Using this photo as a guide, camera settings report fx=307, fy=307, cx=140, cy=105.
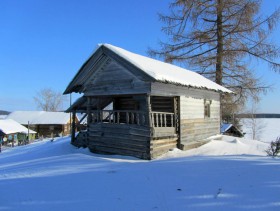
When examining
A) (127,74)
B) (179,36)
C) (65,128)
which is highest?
(179,36)

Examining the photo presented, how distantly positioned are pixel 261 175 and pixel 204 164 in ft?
5.94

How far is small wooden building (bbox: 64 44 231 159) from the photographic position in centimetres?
1271

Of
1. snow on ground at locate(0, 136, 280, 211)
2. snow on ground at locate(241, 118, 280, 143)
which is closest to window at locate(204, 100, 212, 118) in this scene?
snow on ground at locate(0, 136, 280, 211)

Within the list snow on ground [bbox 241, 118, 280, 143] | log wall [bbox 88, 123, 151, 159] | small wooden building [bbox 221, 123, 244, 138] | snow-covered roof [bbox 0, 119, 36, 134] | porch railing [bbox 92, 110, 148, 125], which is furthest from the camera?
snow on ground [bbox 241, 118, 280, 143]

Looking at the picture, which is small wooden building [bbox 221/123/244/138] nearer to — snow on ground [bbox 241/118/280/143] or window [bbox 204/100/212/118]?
snow on ground [bbox 241/118/280/143]

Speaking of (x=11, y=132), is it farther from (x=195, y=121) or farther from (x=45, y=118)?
(x=195, y=121)

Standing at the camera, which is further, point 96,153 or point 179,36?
point 179,36

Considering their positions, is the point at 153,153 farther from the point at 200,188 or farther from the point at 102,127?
the point at 200,188

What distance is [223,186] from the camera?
19.6 feet

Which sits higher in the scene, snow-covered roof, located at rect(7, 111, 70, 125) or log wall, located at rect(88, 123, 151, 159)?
snow-covered roof, located at rect(7, 111, 70, 125)

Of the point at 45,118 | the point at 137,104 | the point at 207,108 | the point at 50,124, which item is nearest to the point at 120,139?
the point at 137,104

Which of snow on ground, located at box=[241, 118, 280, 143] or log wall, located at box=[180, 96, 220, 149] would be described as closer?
log wall, located at box=[180, 96, 220, 149]

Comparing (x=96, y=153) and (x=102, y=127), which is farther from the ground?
(x=102, y=127)

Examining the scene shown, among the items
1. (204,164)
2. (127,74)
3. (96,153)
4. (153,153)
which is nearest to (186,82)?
(127,74)
